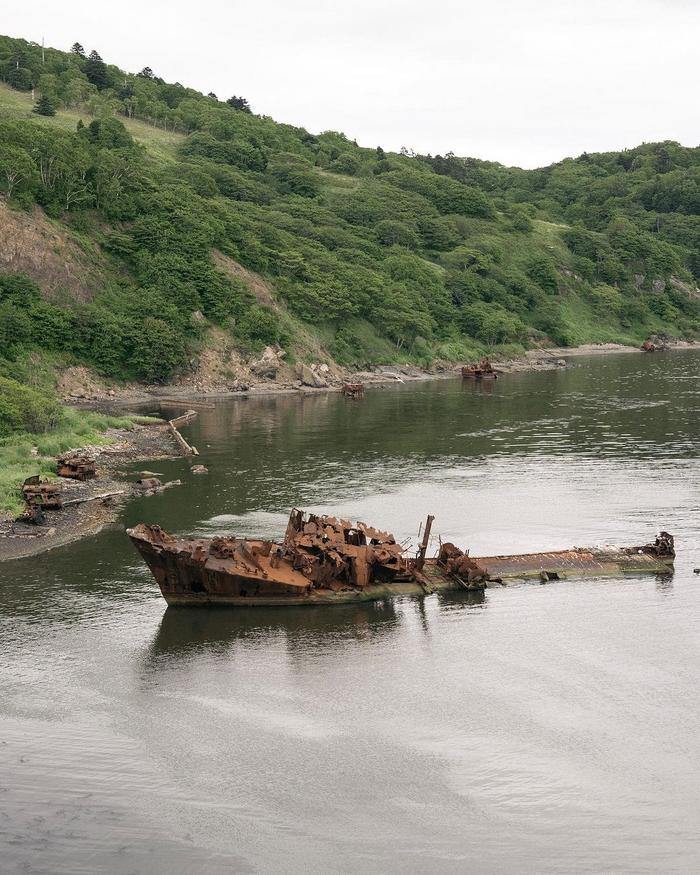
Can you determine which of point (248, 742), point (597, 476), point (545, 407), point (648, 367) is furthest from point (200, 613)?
point (648, 367)

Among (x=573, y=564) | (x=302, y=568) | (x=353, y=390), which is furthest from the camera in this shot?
(x=353, y=390)

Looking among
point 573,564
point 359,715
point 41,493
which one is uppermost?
point 41,493

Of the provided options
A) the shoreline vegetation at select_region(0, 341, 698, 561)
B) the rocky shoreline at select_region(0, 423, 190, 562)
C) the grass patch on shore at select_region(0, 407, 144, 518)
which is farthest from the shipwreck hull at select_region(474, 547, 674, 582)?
the grass patch on shore at select_region(0, 407, 144, 518)

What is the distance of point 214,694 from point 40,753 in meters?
7.79

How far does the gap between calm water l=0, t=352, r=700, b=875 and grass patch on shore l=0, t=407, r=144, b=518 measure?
7.62 metres

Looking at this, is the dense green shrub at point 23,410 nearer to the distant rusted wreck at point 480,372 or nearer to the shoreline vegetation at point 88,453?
the shoreline vegetation at point 88,453

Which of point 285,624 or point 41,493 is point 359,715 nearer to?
point 285,624

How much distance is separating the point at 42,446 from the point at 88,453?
15.4ft

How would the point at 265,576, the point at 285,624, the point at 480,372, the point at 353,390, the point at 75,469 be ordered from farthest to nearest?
the point at 480,372
the point at 353,390
the point at 75,469
the point at 265,576
the point at 285,624

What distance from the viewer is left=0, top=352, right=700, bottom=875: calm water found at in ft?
101

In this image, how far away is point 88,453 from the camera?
83.8 metres

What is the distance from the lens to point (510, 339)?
625ft

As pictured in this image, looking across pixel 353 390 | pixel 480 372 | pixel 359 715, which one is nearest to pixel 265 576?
pixel 359 715

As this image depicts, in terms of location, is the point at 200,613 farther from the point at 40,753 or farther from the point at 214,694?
the point at 40,753
